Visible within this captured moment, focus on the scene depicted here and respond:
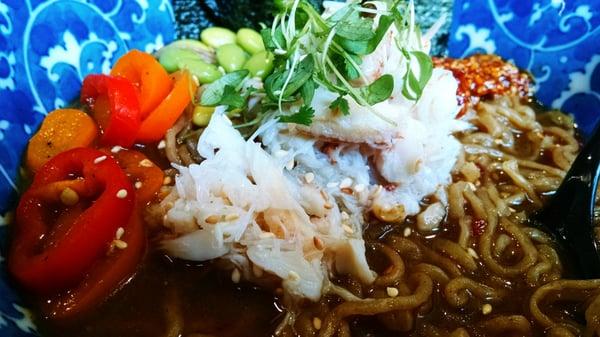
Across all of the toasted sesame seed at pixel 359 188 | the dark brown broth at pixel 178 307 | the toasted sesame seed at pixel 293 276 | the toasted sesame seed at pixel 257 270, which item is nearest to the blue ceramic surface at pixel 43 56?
the dark brown broth at pixel 178 307

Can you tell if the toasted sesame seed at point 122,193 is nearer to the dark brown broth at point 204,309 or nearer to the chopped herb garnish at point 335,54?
the dark brown broth at point 204,309

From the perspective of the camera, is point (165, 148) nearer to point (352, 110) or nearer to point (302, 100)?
point (302, 100)

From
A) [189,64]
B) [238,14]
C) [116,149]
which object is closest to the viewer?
[116,149]

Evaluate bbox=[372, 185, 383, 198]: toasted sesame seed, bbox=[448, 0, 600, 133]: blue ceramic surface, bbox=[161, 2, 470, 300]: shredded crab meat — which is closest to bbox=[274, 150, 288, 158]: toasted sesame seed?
bbox=[161, 2, 470, 300]: shredded crab meat

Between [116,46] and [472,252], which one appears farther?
[116,46]

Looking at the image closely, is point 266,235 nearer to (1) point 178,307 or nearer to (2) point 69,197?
(1) point 178,307

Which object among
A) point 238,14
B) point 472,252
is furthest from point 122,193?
point 238,14

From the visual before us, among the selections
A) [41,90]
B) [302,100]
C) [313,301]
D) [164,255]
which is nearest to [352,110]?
[302,100]
